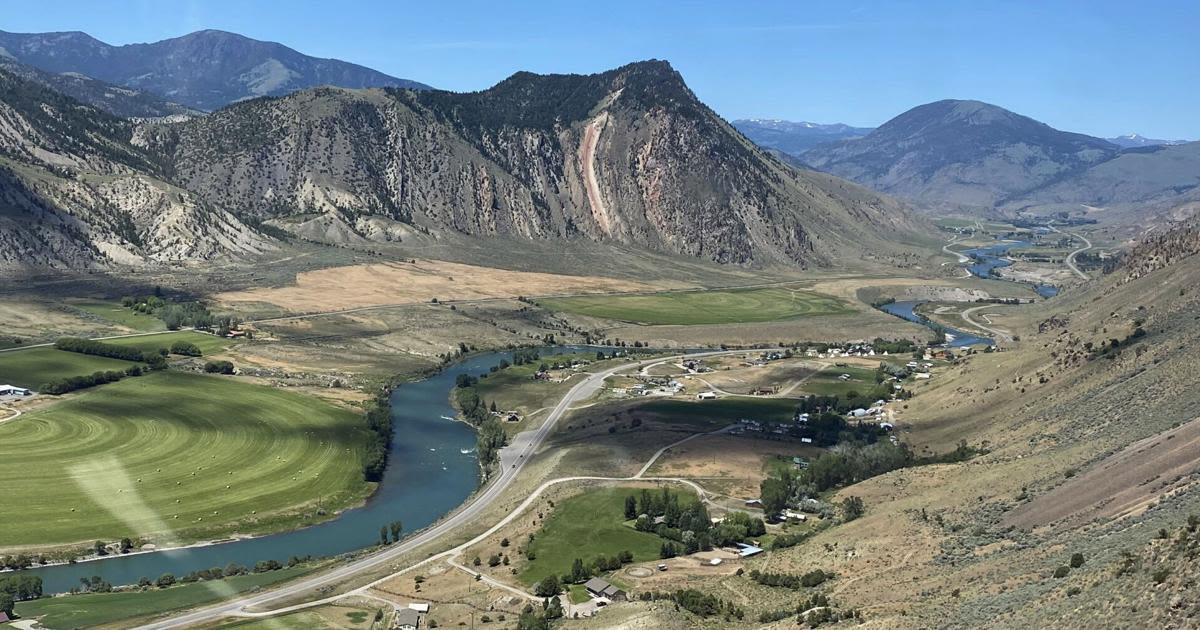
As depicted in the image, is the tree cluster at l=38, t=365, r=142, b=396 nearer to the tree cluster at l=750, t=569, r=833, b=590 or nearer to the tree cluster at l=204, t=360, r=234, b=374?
the tree cluster at l=204, t=360, r=234, b=374

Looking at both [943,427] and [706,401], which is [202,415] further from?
[943,427]

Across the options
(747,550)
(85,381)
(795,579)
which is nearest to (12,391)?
(85,381)

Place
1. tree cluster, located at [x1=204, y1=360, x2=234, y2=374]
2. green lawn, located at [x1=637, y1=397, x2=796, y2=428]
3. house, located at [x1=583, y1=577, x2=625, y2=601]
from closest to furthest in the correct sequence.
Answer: house, located at [x1=583, y1=577, x2=625, y2=601] → green lawn, located at [x1=637, y1=397, x2=796, y2=428] → tree cluster, located at [x1=204, y1=360, x2=234, y2=374]

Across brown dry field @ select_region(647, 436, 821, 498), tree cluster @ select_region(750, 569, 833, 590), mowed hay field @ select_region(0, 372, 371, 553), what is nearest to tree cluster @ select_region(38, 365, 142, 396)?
mowed hay field @ select_region(0, 372, 371, 553)

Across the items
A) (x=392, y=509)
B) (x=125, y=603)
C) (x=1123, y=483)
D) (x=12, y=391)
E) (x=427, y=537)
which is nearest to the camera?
(x=1123, y=483)

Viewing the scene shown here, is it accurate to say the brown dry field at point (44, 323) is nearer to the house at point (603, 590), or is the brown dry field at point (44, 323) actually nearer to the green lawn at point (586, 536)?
the green lawn at point (586, 536)

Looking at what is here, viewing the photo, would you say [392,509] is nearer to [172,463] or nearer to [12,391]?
[172,463]

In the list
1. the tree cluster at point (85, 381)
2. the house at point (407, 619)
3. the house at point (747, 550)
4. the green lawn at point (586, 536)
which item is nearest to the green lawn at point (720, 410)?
the green lawn at point (586, 536)

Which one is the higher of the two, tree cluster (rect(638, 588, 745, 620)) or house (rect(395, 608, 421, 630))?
tree cluster (rect(638, 588, 745, 620))
